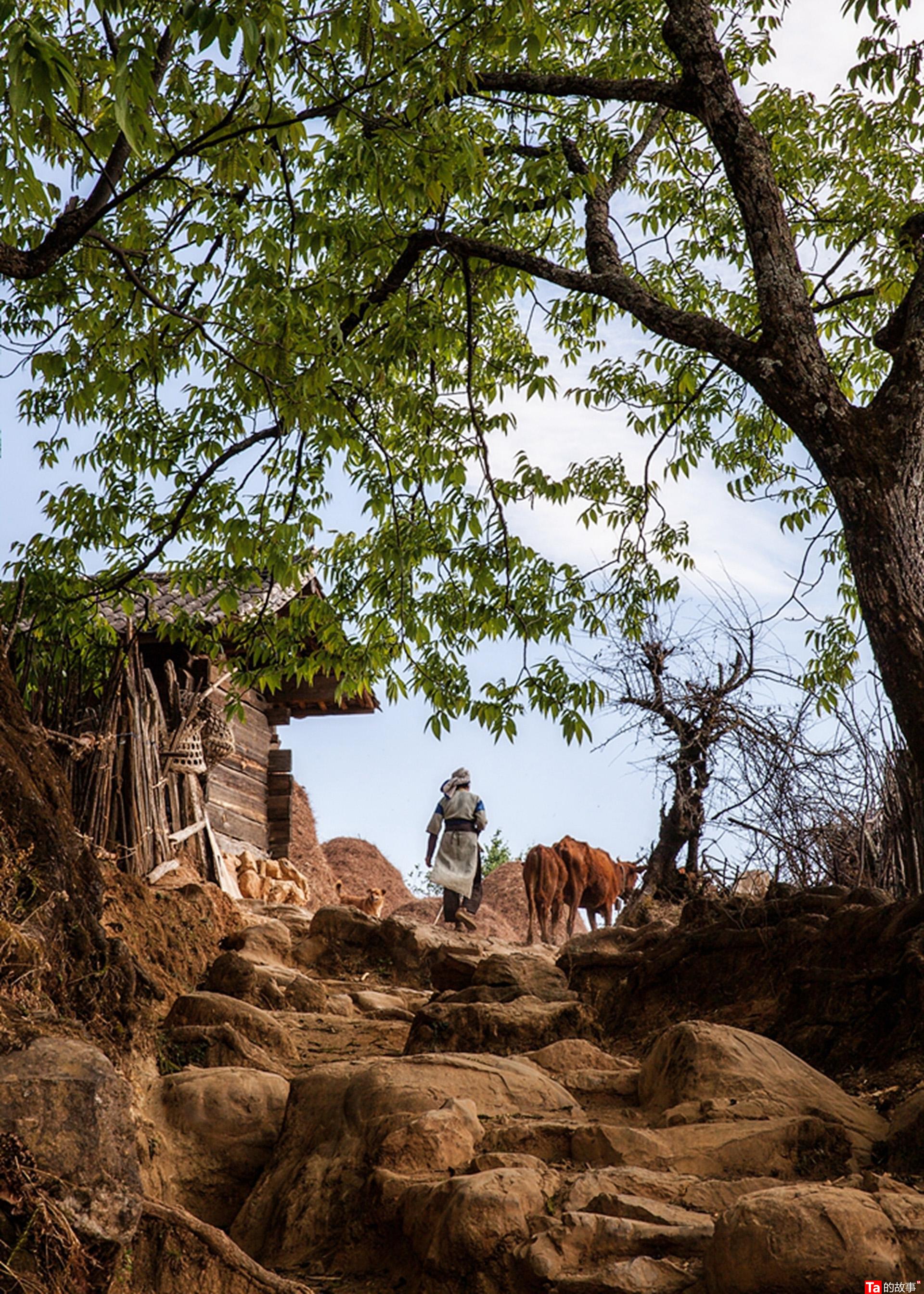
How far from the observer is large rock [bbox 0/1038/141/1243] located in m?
3.40

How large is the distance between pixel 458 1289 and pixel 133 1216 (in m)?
1.20

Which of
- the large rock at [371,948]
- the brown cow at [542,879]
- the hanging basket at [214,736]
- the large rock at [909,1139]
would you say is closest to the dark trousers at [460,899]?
the brown cow at [542,879]

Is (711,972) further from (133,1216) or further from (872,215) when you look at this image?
(872,215)

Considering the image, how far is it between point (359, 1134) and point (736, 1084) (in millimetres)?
1818

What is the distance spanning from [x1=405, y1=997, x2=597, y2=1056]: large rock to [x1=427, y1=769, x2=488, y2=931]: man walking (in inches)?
323

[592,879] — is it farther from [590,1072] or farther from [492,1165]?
[492,1165]

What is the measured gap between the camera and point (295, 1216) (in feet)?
15.1

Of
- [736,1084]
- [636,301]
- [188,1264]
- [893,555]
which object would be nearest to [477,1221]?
[188,1264]

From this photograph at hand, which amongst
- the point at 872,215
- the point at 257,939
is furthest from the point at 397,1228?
the point at 872,215

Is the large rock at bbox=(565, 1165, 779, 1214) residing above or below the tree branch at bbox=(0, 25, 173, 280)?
below

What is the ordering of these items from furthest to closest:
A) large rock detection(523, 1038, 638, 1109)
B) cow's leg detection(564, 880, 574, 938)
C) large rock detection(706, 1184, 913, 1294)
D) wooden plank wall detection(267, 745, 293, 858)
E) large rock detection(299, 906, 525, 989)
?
cow's leg detection(564, 880, 574, 938), wooden plank wall detection(267, 745, 293, 858), large rock detection(299, 906, 525, 989), large rock detection(523, 1038, 638, 1109), large rock detection(706, 1184, 913, 1294)

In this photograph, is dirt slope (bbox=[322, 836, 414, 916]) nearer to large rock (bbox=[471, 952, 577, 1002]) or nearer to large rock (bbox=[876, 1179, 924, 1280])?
large rock (bbox=[471, 952, 577, 1002])

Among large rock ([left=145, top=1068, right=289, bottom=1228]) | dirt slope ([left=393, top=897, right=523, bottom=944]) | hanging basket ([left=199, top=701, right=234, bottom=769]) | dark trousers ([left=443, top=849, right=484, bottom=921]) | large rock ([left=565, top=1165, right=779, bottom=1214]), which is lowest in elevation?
large rock ([left=565, top=1165, right=779, bottom=1214])

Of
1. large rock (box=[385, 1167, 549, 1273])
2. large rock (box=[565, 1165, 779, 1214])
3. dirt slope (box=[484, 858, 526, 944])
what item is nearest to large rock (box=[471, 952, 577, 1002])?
large rock (box=[565, 1165, 779, 1214])
